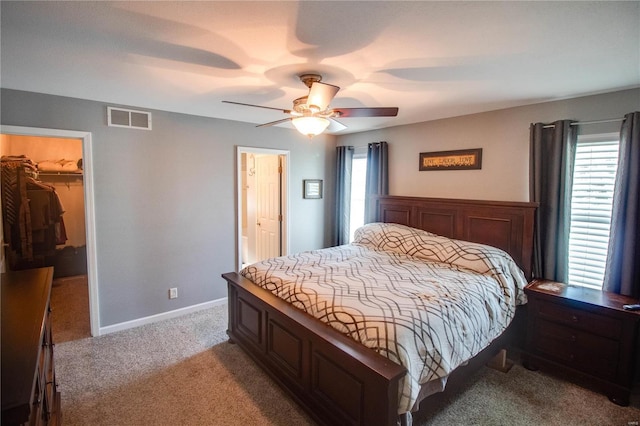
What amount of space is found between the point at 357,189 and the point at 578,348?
3.19 meters

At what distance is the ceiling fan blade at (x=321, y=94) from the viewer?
2.00 m

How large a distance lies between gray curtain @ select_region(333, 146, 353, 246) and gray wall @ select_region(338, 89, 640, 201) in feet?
2.24

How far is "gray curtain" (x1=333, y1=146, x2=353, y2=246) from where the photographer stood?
16.1 ft

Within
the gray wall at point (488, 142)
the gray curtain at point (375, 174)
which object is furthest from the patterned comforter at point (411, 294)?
the gray curtain at point (375, 174)

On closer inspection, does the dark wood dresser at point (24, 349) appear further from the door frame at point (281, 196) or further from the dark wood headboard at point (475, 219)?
the dark wood headboard at point (475, 219)

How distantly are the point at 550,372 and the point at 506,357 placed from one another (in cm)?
33

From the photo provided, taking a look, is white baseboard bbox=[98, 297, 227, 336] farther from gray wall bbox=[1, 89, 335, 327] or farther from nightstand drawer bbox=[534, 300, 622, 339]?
→ nightstand drawer bbox=[534, 300, 622, 339]

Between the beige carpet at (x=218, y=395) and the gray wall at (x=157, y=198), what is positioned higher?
the gray wall at (x=157, y=198)

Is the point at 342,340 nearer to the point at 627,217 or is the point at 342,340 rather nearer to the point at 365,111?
the point at 365,111

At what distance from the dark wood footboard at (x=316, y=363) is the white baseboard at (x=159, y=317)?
1.22 m

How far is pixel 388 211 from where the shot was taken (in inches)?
169

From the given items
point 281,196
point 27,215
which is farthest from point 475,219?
point 27,215

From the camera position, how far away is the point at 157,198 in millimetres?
3545

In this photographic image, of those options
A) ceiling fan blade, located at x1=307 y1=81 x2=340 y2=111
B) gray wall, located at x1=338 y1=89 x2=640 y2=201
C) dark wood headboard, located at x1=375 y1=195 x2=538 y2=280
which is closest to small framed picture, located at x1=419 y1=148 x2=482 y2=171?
gray wall, located at x1=338 y1=89 x2=640 y2=201
